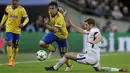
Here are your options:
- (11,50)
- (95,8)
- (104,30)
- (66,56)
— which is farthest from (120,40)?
(66,56)

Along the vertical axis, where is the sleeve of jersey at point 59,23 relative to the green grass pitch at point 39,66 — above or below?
above

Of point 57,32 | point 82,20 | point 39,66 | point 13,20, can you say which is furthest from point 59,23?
point 82,20

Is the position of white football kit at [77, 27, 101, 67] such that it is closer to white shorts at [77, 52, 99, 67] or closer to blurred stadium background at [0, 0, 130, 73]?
white shorts at [77, 52, 99, 67]

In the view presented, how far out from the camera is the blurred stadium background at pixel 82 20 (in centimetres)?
3177

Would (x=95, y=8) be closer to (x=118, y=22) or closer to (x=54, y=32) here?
(x=118, y=22)

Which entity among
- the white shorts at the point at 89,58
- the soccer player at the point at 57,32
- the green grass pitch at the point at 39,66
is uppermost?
the soccer player at the point at 57,32

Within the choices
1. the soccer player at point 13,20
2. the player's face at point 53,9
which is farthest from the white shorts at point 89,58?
the soccer player at point 13,20

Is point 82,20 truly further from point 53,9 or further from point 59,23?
point 53,9

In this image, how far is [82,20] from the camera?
122ft

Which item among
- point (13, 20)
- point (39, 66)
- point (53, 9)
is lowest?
point (39, 66)

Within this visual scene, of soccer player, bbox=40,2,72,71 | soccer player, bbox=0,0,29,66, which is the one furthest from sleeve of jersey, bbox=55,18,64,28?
soccer player, bbox=0,0,29,66

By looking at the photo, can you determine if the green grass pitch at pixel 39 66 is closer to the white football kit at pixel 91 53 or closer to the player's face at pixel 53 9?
the white football kit at pixel 91 53

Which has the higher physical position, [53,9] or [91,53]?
[53,9]

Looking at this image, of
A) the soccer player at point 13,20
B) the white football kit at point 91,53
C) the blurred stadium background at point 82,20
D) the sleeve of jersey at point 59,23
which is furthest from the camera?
the blurred stadium background at point 82,20
